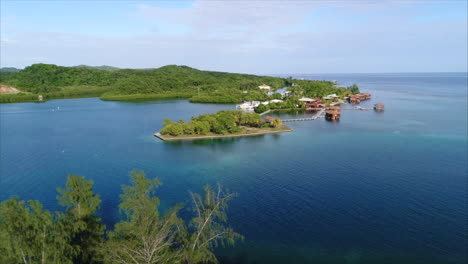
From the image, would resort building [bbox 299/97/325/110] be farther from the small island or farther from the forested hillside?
the small island

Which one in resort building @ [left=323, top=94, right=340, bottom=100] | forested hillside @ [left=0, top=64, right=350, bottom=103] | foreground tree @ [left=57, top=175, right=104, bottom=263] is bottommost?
foreground tree @ [left=57, top=175, right=104, bottom=263]

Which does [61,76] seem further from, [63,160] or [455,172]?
[455,172]

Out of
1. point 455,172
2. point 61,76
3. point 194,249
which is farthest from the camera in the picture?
point 61,76

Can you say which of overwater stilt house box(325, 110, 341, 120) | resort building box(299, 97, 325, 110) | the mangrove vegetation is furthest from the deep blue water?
resort building box(299, 97, 325, 110)

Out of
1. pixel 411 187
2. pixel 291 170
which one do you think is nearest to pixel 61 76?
pixel 291 170

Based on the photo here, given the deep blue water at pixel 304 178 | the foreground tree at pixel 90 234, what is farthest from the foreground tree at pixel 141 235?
the deep blue water at pixel 304 178

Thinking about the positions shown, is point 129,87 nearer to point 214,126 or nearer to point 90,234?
point 214,126
